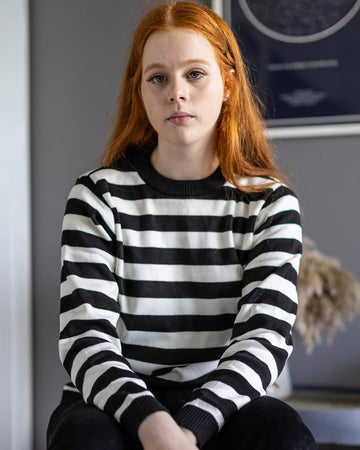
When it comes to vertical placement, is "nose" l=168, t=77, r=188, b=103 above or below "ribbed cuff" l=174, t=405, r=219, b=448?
above

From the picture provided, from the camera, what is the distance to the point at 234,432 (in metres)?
0.89

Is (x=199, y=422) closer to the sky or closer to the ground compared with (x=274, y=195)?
closer to the ground

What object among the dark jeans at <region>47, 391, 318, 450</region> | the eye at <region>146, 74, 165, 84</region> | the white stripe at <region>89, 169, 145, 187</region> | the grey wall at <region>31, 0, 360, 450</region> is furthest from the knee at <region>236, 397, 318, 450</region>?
the grey wall at <region>31, 0, 360, 450</region>

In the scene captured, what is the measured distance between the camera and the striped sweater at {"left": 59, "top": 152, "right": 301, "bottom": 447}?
106 centimetres

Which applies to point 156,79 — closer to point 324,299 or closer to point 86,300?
point 86,300

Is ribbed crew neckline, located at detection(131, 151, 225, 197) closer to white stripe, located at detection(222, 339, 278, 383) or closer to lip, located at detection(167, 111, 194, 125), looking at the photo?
lip, located at detection(167, 111, 194, 125)

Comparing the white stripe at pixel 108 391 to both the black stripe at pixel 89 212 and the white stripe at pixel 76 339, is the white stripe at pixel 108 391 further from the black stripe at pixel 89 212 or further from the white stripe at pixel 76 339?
the black stripe at pixel 89 212

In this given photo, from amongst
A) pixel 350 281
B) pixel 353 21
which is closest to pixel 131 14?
pixel 353 21

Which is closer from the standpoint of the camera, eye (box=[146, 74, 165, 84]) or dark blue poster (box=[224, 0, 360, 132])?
eye (box=[146, 74, 165, 84])

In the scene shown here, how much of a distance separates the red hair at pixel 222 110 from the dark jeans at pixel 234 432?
0.48 m

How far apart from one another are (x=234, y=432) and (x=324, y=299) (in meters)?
0.74

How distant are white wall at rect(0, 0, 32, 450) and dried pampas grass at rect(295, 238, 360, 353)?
868mm

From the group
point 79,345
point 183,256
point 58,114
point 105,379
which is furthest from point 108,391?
point 58,114

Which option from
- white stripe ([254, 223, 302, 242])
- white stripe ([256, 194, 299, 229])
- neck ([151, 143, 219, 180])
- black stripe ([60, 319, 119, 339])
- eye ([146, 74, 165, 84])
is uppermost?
eye ([146, 74, 165, 84])
